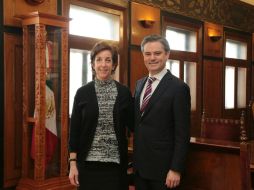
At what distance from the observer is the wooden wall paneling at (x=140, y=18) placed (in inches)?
217

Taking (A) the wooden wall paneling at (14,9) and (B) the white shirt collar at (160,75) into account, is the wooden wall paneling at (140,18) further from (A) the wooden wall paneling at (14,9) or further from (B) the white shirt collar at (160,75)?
(B) the white shirt collar at (160,75)

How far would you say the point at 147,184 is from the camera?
2105 mm

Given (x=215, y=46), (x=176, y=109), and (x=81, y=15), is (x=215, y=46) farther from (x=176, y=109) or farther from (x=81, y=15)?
(x=176, y=109)

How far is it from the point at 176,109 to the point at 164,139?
0.58 ft

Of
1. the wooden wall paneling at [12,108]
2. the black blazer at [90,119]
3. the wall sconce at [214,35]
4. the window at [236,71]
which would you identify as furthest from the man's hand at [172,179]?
the window at [236,71]

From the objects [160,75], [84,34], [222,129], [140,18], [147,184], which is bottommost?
[147,184]

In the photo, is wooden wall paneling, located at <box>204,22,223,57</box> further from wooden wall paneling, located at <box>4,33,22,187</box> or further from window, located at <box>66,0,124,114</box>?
wooden wall paneling, located at <box>4,33,22,187</box>

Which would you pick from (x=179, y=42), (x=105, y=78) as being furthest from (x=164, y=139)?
(x=179, y=42)

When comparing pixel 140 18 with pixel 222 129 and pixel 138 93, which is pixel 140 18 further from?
pixel 138 93

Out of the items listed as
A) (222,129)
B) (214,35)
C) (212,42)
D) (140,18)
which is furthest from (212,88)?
(222,129)

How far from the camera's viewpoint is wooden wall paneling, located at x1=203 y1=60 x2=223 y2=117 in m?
7.21

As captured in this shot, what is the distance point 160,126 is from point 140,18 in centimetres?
385

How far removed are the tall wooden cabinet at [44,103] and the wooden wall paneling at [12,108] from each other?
0.17 metres

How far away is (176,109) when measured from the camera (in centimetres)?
197
